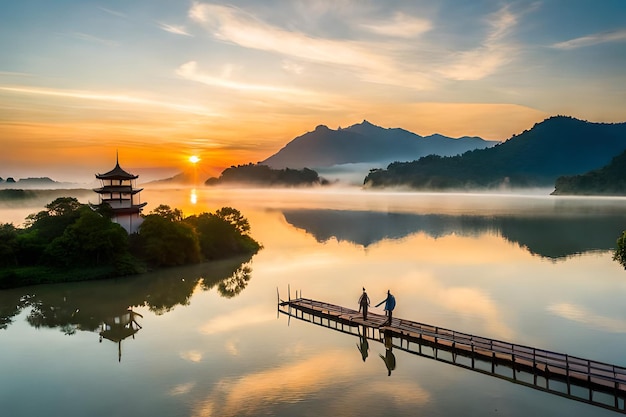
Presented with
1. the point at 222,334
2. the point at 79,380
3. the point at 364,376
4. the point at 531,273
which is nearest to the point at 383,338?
the point at 364,376

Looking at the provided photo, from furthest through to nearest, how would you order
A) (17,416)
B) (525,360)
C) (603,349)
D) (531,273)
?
1. (531,273)
2. (603,349)
3. (525,360)
4. (17,416)

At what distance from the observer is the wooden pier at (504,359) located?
14648 millimetres

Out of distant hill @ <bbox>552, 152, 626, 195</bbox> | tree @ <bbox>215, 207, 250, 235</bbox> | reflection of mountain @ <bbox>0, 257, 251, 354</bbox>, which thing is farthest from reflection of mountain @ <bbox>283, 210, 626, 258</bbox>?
distant hill @ <bbox>552, 152, 626, 195</bbox>

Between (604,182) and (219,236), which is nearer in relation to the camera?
(219,236)

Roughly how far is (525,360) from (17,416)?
55.5 feet

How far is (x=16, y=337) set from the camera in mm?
21641

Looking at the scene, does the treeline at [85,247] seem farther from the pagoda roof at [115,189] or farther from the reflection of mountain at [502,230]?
the reflection of mountain at [502,230]

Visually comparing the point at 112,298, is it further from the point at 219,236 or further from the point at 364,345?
the point at 364,345

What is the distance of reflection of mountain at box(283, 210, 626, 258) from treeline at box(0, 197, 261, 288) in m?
21.2

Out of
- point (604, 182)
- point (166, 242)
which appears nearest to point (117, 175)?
point (166, 242)

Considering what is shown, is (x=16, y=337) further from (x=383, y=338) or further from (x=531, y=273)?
(x=531, y=273)

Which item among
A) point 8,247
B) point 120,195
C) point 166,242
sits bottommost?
point 166,242

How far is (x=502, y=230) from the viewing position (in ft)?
213

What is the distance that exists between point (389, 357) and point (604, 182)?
7780 inches
